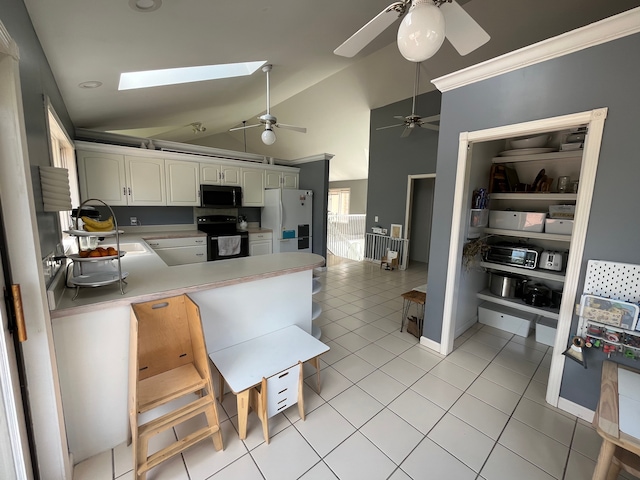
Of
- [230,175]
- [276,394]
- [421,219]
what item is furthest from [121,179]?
[421,219]

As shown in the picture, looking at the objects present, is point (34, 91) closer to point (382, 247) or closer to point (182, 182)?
point (182, 182)

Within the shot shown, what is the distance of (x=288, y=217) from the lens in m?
4.99

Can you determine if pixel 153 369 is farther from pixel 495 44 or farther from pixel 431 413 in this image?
pixel 495 44

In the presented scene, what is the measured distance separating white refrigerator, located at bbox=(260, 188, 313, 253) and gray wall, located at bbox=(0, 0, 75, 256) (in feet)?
10.8

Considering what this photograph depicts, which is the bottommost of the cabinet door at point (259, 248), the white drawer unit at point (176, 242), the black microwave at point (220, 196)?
the cabinet door at point (259, 248)

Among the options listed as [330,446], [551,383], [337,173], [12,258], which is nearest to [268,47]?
[12,258]

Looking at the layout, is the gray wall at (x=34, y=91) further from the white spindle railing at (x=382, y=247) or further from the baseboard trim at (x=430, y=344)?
the white spindle railing at (x=382, y=247)

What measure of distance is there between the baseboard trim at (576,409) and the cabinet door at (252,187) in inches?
185

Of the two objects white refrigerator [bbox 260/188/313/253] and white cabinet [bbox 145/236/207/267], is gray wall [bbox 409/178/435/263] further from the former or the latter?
white cabinet [bbox 145/236/207/267]

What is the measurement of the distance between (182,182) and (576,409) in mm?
5129

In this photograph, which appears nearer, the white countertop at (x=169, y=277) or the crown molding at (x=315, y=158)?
the white countertop at (x=169, y=277)

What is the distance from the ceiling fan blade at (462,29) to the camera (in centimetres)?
117

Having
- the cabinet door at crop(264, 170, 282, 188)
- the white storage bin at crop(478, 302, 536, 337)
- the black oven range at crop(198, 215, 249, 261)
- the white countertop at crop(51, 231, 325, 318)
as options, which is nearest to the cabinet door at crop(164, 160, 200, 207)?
the black oven range at crop(198, 215, 249, 261)

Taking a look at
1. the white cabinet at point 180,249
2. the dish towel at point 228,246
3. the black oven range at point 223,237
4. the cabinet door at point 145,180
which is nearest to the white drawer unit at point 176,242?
the white cabinet at point 180,249
